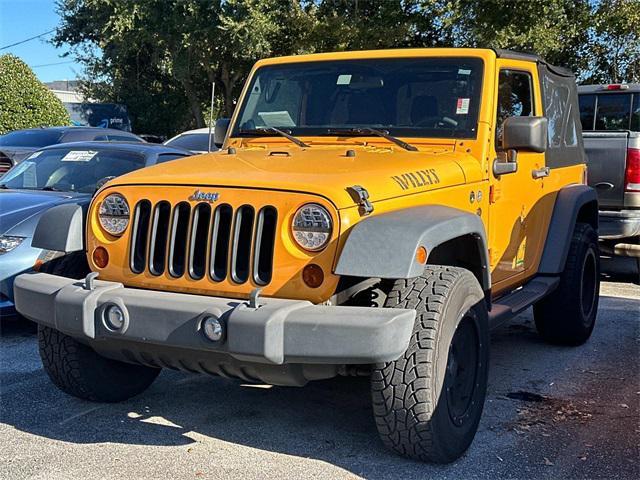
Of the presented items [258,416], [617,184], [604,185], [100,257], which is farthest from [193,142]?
[100,257]

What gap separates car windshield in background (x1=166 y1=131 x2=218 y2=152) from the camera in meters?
13.1

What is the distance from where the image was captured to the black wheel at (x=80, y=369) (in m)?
4.11

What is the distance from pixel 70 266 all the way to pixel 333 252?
1579mm

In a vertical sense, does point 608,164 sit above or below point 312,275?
above

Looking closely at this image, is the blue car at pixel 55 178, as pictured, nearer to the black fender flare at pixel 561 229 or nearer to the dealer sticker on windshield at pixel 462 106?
the dealer sticker on windshield at pixel 462 106

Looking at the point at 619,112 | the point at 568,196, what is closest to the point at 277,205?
the point at 568,196

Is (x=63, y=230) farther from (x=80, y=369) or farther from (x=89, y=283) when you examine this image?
(x=80, y=369)

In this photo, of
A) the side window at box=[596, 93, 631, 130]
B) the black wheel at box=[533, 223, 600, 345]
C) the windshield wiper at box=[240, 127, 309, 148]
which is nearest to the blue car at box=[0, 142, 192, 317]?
the windshield wiper at box=[240, 127, 309, 148]

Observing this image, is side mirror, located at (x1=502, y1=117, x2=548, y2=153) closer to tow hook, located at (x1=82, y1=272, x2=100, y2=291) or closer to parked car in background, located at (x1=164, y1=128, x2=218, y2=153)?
tow hook, located at (x1=82, y1=272, x2=100, y2=291)

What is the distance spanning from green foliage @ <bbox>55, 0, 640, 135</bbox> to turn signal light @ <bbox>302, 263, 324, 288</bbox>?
14.8m

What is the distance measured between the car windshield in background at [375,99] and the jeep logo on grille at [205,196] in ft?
4.29

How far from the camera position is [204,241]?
3535 millimetres

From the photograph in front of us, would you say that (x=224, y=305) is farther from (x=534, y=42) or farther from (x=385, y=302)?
(x=534, y=42)

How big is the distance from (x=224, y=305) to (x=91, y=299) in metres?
0.62
